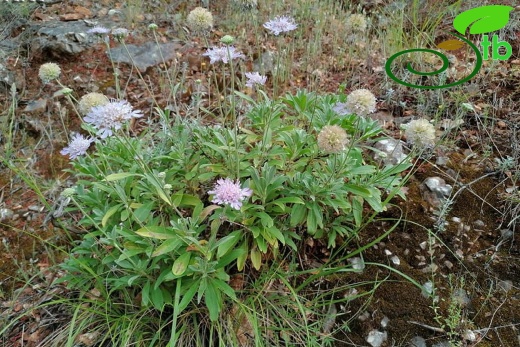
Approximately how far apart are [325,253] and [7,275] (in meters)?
2.00

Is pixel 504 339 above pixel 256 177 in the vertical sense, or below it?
below

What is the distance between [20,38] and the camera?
13.8 ft

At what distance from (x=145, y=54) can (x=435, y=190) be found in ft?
9.84

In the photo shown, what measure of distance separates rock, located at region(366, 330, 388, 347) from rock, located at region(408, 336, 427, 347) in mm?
120

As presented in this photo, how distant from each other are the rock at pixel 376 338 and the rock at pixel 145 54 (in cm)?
309

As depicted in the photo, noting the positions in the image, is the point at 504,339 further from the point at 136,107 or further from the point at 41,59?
the point at 41,59

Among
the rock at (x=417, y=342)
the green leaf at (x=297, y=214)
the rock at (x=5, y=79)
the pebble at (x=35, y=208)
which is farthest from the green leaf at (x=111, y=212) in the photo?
the rock at (x=5, y=79)

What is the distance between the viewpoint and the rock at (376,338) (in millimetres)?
1986

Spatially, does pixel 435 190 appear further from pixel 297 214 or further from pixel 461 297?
pixel 297 214

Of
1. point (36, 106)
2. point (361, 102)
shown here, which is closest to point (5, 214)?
point (36, 106)

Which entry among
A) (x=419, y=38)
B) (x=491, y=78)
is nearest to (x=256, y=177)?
(x=491, y=78)

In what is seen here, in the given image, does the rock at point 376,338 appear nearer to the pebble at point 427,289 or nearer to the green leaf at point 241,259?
the pebble at point 427,289

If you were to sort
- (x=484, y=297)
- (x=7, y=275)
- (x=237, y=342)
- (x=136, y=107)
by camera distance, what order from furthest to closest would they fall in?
(x=136, y=107), (x=7, y=275), (x=484, y=297), (x=237, y=342)

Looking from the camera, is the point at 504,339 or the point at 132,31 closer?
the point at 504,339
